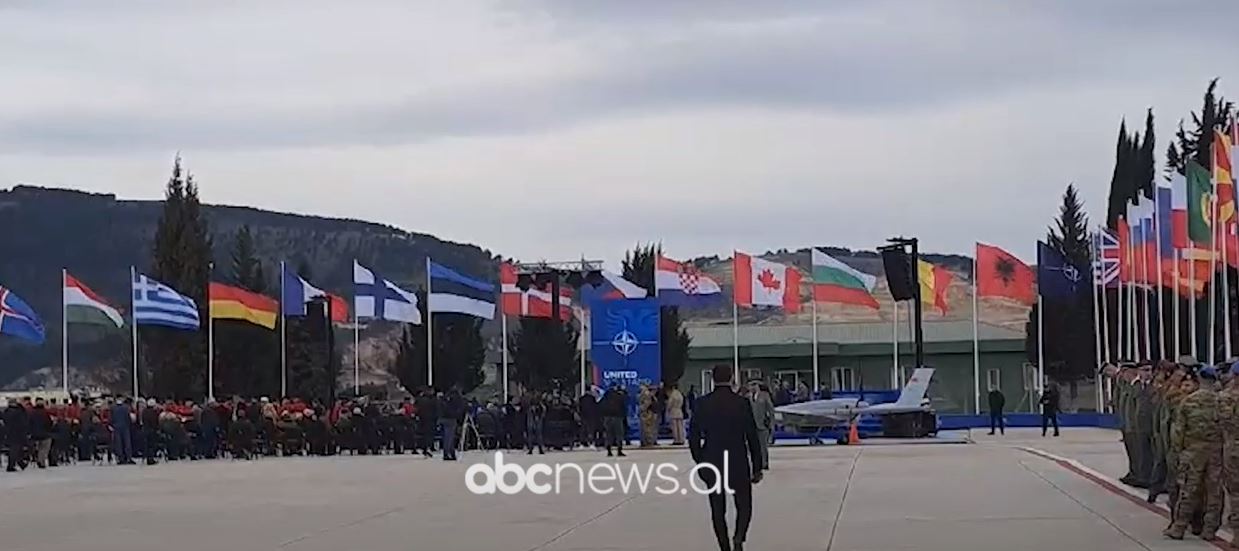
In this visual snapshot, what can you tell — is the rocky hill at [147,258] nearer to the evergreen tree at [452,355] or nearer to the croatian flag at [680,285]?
the evergreen tree at [452,355]

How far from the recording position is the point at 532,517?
1945 centimetres

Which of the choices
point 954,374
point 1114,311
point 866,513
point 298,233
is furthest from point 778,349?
point 298,233

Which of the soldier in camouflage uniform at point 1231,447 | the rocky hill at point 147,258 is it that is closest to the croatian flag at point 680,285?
the soldier in camouflage uniform at point 1231,447

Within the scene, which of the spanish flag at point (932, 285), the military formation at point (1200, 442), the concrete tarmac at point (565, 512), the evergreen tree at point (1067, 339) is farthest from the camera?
the evergreen tree at point (1067, 339)

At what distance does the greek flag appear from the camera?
4475 centimetres

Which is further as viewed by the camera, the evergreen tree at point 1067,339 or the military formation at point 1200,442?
the evergreen tree at point 1067,339

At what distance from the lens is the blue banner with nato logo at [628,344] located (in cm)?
4191

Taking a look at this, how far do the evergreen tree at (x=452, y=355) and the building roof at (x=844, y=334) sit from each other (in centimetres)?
1365

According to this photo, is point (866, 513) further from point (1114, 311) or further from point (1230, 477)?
point (1114, 311)

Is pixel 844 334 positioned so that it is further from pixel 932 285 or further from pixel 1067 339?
pixel 932 285

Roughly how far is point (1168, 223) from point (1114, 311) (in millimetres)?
25295

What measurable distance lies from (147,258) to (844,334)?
73426 millimetres

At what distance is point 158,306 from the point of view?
149 feet

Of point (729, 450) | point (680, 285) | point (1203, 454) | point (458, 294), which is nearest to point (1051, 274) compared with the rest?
point (680, 285)
